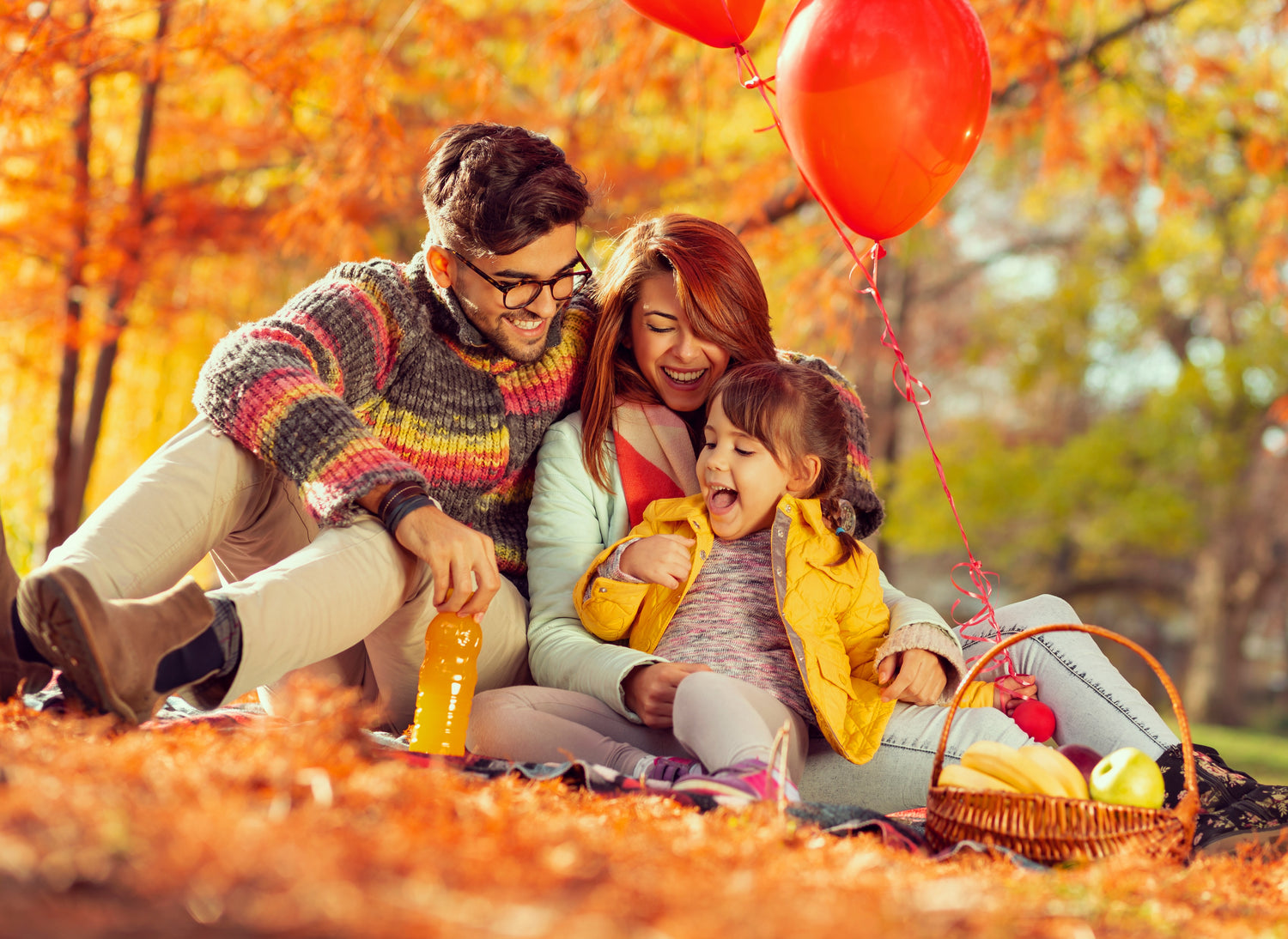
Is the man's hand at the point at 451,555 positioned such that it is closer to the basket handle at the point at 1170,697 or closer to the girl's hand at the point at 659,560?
the girl's hand at the point at 659,560

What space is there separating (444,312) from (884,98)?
1077mm

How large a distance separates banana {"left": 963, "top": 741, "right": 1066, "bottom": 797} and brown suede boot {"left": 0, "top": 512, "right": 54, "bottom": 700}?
1575mm

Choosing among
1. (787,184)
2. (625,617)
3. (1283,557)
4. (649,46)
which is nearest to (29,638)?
(625,617)

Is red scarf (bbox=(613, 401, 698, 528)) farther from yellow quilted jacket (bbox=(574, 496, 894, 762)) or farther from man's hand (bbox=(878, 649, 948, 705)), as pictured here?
man's hand (bbox=(878, 649, 948, 705))

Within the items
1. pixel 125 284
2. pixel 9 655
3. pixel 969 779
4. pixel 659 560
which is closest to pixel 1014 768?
pixel 969 779

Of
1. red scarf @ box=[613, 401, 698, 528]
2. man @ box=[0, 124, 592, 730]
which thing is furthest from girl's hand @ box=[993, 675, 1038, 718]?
man @ box=[0, 124, 592, 730]

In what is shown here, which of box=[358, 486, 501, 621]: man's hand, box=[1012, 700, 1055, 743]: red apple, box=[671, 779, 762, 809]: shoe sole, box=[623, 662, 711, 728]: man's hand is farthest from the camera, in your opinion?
box=[1012, 700, 1055, 743]: red apple

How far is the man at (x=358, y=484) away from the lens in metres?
1.72

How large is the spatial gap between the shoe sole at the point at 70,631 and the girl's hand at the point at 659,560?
1.03 m

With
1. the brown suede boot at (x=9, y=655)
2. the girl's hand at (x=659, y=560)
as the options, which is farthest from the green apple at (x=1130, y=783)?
the brown suede boot at (x=9, y=655)

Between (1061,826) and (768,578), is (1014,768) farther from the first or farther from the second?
(768,578)

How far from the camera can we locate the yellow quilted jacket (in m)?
2.24

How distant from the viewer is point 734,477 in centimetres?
245

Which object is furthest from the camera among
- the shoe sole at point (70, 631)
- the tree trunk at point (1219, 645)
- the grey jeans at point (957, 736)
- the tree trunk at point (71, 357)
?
the tree trunk at point (1219, 645)
